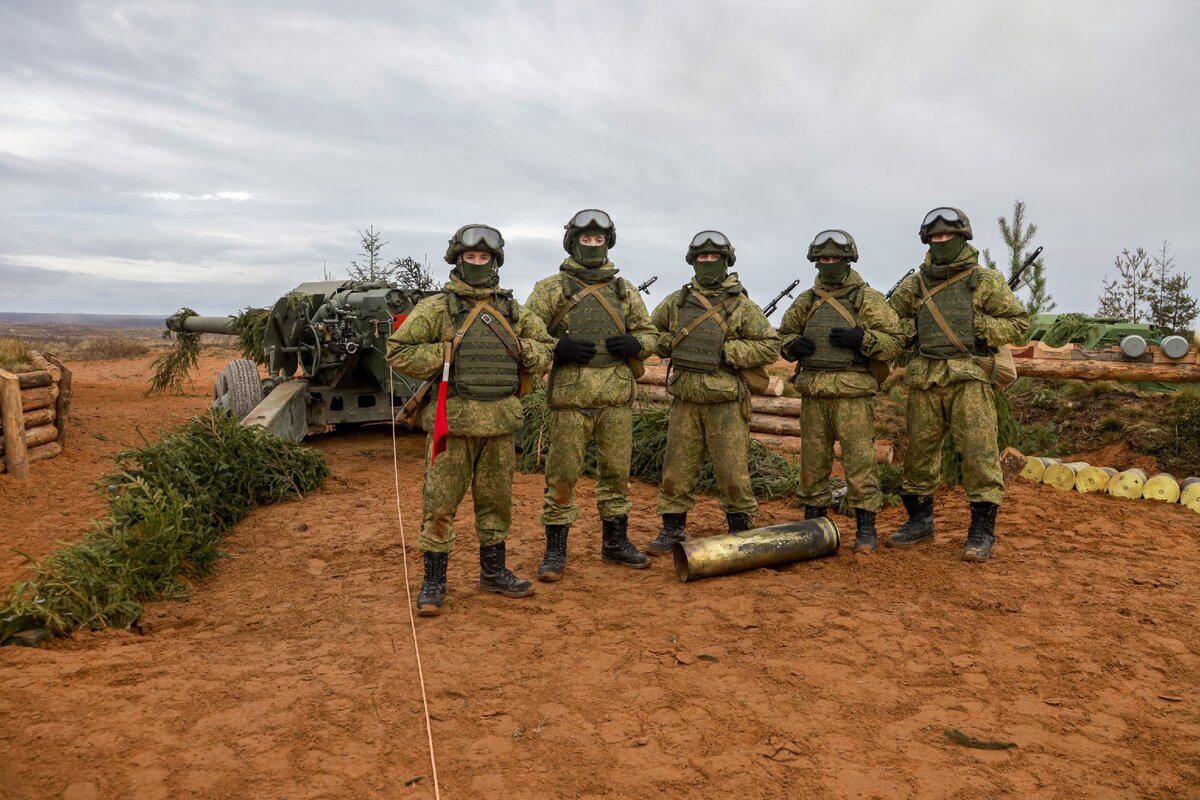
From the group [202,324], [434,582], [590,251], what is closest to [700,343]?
[590,251]

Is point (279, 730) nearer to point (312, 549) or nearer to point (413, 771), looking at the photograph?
point (413, 771)

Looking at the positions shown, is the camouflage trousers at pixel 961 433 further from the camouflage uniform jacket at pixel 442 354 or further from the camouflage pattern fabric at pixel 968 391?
the camouflage uniform jacket at pixel 442 354

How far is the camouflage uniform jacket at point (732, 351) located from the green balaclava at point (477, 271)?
132 cm

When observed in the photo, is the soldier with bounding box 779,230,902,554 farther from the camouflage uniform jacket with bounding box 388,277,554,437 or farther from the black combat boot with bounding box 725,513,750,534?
the camouflage uniform jacket with bounding box 388,277,554,437

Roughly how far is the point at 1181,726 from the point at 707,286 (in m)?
3.67

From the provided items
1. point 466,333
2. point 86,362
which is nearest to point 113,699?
point 466,333

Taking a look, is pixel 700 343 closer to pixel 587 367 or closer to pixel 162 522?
pixel 587 367

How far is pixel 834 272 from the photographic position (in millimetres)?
6246

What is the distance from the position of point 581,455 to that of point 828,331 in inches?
76.7

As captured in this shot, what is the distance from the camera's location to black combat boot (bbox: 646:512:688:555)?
6434 millimetres

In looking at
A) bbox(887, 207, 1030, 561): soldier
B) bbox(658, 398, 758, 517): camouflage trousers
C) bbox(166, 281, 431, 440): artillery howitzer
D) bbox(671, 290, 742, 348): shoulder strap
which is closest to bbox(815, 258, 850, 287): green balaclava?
bbox(887, 207, 1030, 561): soldier

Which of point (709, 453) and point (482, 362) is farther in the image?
point (709, 453)

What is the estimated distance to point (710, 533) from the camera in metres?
6.96

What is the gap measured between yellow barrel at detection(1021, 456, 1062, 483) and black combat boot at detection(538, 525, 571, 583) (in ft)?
16.0
